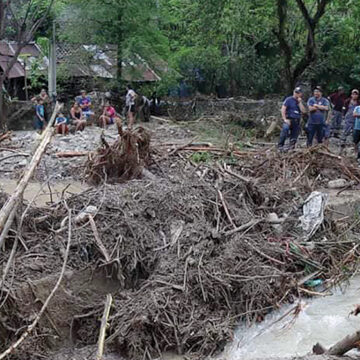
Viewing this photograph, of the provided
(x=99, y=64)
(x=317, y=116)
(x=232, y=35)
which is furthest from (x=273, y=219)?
(x=99, y=64)

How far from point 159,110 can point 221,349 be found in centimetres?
1704

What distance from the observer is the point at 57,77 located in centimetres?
2155

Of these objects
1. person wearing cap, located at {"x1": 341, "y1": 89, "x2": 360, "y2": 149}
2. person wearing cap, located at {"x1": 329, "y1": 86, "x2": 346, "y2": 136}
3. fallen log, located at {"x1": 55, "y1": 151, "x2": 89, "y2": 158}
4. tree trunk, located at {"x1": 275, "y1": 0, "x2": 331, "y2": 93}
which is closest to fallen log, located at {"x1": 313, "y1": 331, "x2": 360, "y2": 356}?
fallen log, located at {"x1": 55, "y1": 151, "x2": 89, "y2": 158}

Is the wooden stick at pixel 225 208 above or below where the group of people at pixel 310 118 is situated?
below

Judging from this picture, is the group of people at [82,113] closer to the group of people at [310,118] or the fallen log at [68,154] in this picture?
the fallen log at [68,154]

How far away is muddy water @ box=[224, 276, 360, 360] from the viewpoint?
6.08 meters

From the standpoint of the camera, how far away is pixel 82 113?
1725 cm

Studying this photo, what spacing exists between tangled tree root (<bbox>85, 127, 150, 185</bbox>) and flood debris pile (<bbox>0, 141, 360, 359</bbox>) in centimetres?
9

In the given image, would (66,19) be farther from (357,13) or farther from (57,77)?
(357,13)

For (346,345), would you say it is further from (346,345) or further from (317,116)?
(317,116)

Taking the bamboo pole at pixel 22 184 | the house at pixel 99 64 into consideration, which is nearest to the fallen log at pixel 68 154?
the bamboo pole at pixel 22 184

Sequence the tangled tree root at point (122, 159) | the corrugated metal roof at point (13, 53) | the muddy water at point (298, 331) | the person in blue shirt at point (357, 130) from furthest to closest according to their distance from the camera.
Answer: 1. the corrugated metal roof at point (13, 53)
2. the person in blue shirt at point (357, 130)
3. the tangled tree root at point (122, 159)
4. the muddy water at point (298, 331)

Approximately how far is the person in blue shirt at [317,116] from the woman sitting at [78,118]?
642 centimetres

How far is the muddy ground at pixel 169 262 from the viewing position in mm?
5824
